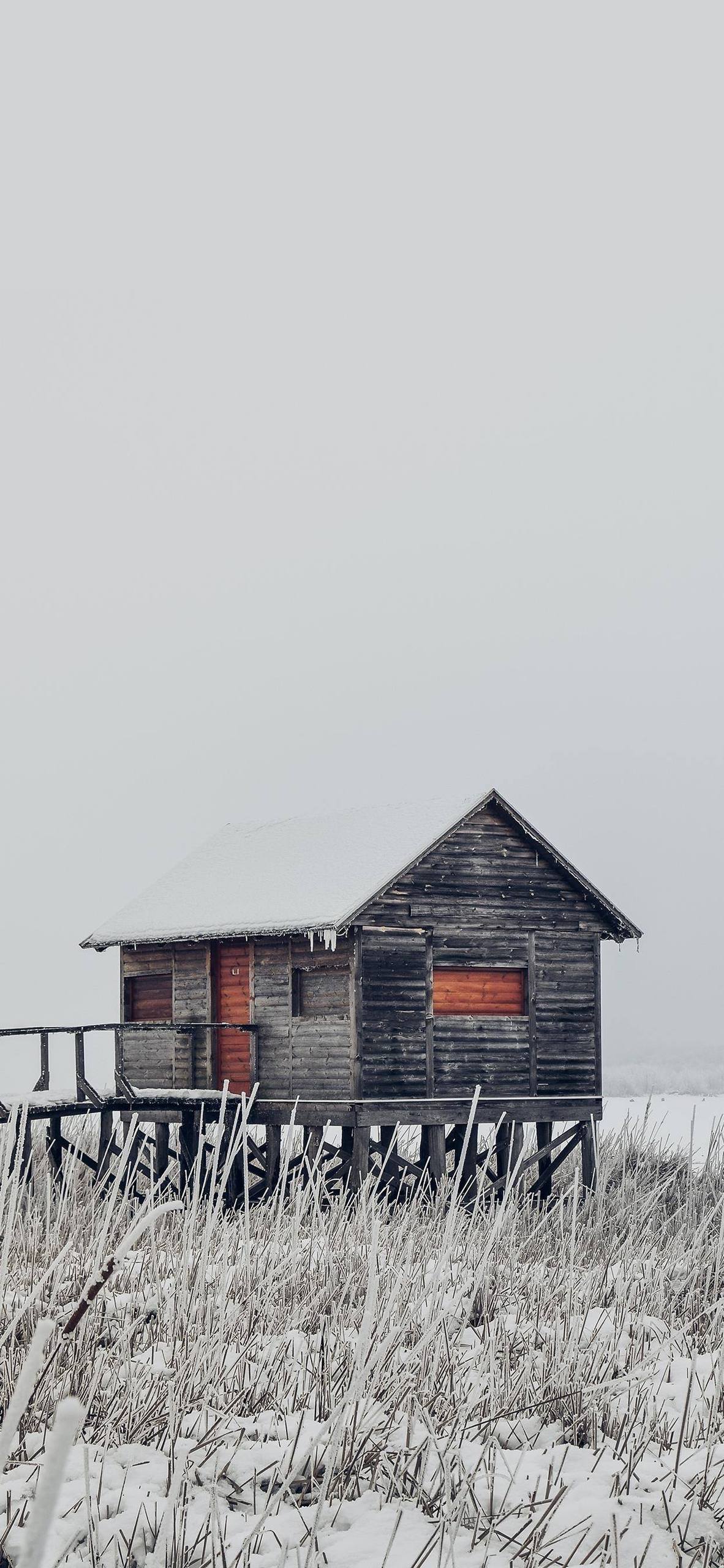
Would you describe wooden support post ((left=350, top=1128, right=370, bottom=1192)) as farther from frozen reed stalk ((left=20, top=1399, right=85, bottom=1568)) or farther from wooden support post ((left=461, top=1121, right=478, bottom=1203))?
frozen reed stalk ((left=20, top=1399, right=85, bottom=1568))

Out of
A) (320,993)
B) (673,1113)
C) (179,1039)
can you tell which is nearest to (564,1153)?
(320,993)

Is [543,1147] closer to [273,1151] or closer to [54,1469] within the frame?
[273,1151]

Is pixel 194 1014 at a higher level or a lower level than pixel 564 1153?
higher

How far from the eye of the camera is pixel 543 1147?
24.4 meters

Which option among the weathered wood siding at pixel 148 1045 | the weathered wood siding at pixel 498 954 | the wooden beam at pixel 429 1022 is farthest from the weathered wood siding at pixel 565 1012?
the weathered wood siding at pixel 148 1045

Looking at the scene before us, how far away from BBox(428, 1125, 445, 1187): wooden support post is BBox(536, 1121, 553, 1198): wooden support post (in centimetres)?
271

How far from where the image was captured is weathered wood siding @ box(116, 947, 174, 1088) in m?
24.2

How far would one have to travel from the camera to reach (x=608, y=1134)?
25.5m

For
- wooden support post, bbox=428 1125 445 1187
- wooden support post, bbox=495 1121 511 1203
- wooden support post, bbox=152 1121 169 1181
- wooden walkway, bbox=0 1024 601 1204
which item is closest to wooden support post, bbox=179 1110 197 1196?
wooden walkway, bbox=0 1024 601 1204

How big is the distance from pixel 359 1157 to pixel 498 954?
13.4ft

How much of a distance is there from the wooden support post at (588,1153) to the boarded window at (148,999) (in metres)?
7.53

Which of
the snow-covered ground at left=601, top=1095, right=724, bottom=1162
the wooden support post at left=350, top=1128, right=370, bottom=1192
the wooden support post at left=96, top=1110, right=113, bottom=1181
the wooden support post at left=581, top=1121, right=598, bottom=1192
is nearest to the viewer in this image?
the wooden support post at left=96, top=1110, right=113, bottom=1181

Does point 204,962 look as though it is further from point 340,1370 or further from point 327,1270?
point 340,1370

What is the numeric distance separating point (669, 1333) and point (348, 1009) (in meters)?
14.6
